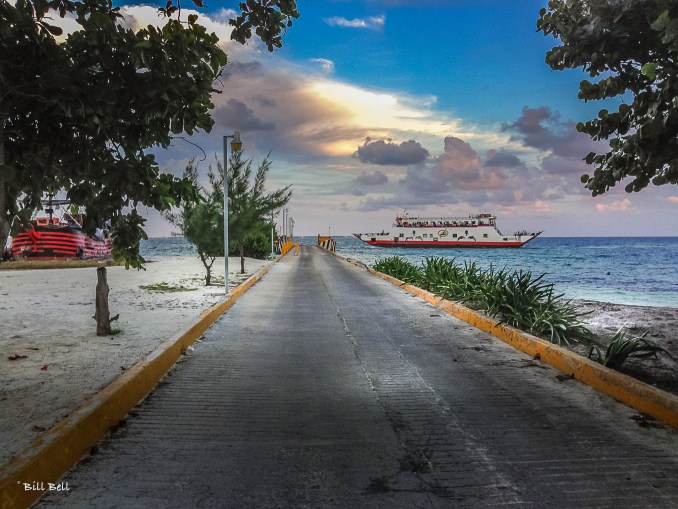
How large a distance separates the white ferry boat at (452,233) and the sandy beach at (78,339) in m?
98.8

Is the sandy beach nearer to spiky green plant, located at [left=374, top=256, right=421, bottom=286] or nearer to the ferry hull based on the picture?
spiky green plant, located at [left=374, top=256, right=421, bottom=286]

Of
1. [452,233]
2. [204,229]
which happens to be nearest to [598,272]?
[204,229]

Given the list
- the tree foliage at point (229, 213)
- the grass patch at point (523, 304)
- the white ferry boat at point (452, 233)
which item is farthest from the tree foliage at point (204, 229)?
the white ferry boat at point (452, 233)

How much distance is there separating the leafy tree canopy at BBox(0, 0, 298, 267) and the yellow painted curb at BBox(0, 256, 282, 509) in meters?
1.50

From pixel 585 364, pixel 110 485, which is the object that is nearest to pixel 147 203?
pixel 110 485

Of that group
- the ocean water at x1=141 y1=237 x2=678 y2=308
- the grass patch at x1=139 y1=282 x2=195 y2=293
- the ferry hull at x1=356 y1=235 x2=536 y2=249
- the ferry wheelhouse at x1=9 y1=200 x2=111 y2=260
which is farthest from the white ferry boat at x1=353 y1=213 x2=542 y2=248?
the grass patch at x1=139 y1=282 x2=195 y2=293

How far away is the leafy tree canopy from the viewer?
371 cm

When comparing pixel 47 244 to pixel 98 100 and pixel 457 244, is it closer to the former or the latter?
pixel 98 100

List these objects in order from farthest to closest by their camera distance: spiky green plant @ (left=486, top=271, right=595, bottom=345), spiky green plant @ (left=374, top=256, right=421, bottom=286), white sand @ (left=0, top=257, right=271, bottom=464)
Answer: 1. spiky green plant @ (left=374, top=256, right=421, bottom=286)
2. spiky green plant @ (left=486, top=271, right=595, bottom=345)
3. white sand @ (left=0, top=257, right=271, bottom=464)

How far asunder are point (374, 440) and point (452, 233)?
112 metres

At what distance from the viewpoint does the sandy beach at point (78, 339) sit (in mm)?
4832

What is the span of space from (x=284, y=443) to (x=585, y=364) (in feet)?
12.7

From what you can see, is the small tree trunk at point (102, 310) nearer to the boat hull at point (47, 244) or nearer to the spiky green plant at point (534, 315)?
the spiky green plant at point (534, 315)

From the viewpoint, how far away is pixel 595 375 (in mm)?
5930
